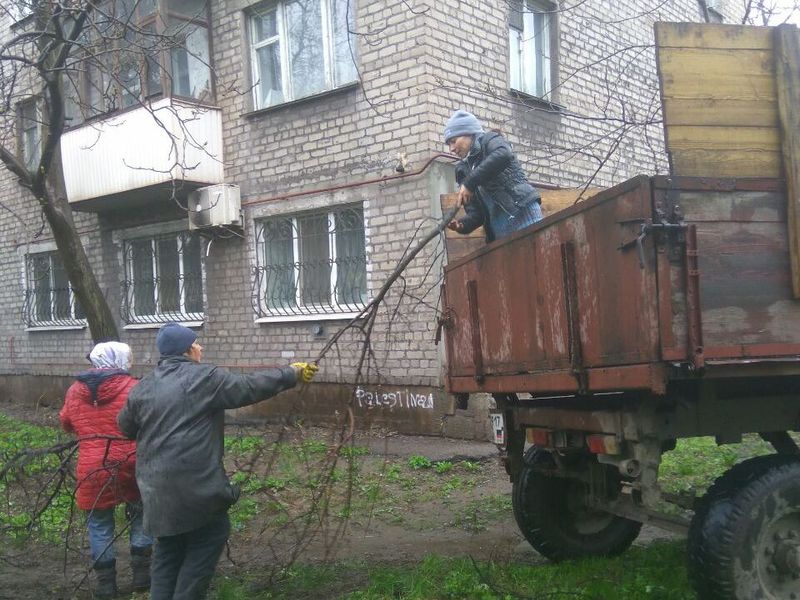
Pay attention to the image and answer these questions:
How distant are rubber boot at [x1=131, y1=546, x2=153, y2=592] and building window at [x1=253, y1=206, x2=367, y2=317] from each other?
15.6 ft

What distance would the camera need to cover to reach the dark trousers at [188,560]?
3826mm

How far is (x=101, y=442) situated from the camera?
4.80 meters

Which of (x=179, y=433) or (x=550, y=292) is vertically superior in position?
(x=550, y=292)

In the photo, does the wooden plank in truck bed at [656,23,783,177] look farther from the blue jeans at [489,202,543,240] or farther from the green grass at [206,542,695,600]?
the green grass at [206,542,695,600]

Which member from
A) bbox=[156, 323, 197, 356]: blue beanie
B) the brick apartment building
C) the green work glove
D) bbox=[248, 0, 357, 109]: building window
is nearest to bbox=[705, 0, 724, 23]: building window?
the brick apartment building

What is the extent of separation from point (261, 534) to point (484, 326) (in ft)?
7.33

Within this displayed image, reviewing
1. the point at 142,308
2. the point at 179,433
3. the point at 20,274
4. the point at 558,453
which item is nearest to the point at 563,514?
the point at 558,453

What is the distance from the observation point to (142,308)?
12.2 meters

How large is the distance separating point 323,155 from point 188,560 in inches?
255

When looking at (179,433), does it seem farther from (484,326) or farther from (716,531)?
(716,531)

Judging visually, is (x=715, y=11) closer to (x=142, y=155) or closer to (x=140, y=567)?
(x=142, y=155)

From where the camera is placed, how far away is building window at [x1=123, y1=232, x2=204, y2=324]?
11398 mm

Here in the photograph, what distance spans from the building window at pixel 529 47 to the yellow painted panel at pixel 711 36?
6498 millimetres

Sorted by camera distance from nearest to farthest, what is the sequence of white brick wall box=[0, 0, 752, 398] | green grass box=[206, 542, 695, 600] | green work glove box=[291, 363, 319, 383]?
green grass box=[206, 542, 695, 600]
green work glove box=[291, 363, 319, 383]
white brick wall box=[0, 0, 752, 398]
